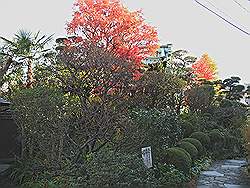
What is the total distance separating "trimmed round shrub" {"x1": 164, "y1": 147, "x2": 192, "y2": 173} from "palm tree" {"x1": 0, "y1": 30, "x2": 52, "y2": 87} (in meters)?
5.44

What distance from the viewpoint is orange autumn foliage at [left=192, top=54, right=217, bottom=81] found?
20.6 meters

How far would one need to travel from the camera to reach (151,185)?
21.3 feet

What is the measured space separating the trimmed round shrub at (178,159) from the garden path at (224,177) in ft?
1.65

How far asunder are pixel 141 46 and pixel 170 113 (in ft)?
20.6

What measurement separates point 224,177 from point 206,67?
13471 millimetres

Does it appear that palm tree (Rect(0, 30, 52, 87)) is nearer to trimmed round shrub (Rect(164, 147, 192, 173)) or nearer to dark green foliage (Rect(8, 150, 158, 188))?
dark green foliage (Rect(8, 150, 158, 188))

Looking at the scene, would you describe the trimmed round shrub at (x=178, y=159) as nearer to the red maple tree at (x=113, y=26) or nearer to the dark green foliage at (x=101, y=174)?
the dark green foliage at (x=101, y=174)

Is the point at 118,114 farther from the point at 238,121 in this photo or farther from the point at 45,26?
the point at 45,26

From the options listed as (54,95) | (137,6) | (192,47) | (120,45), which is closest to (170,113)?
(54,95)

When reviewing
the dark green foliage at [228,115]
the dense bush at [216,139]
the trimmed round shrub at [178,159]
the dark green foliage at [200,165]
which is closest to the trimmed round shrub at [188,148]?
the dark green foliage at [200,165]

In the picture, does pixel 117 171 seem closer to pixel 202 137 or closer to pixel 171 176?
pixel 171 176

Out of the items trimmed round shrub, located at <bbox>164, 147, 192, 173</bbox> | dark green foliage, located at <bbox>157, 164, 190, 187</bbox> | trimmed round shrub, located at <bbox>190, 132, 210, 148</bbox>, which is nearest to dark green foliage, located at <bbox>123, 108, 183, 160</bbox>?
trimmed round shrub, located at <bbox>164, 147, 192, 173</bbox>

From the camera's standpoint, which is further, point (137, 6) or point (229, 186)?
point (137, 6)

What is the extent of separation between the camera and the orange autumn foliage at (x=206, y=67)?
2062cm
